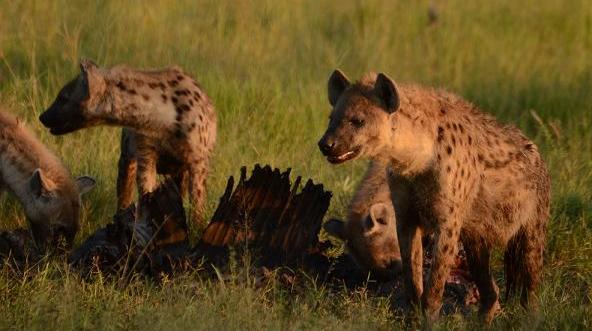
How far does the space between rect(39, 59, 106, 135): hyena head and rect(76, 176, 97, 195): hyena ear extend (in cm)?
25

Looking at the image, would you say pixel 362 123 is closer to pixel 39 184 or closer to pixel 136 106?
pixel 136 106

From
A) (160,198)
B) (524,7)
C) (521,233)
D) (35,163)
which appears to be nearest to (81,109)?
(35,163)

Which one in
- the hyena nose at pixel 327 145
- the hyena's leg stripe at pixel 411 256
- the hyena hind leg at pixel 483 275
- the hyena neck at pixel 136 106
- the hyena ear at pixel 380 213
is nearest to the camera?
the hyena nose at pixel 327 145

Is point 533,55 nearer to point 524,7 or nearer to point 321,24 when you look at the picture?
point 524,7

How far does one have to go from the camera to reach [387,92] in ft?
16.3

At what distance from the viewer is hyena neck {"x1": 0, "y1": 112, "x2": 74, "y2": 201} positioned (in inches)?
242

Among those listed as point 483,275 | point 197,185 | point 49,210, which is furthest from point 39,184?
point 483,275

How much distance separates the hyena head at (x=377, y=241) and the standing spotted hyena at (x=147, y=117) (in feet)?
2.89

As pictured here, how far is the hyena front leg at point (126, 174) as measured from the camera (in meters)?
6.53

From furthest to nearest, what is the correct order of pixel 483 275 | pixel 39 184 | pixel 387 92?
pixel 39 184 < pixel 483 275 < pixel 387 92

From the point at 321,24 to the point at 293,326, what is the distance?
5.32 meters

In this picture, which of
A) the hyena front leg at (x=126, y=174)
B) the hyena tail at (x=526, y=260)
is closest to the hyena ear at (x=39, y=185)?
the hyena front leg at (x=126, y=174)

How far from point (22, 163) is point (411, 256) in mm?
1994

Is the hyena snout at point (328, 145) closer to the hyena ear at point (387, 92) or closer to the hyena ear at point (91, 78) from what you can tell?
the hyena ear at point (387, 92)
